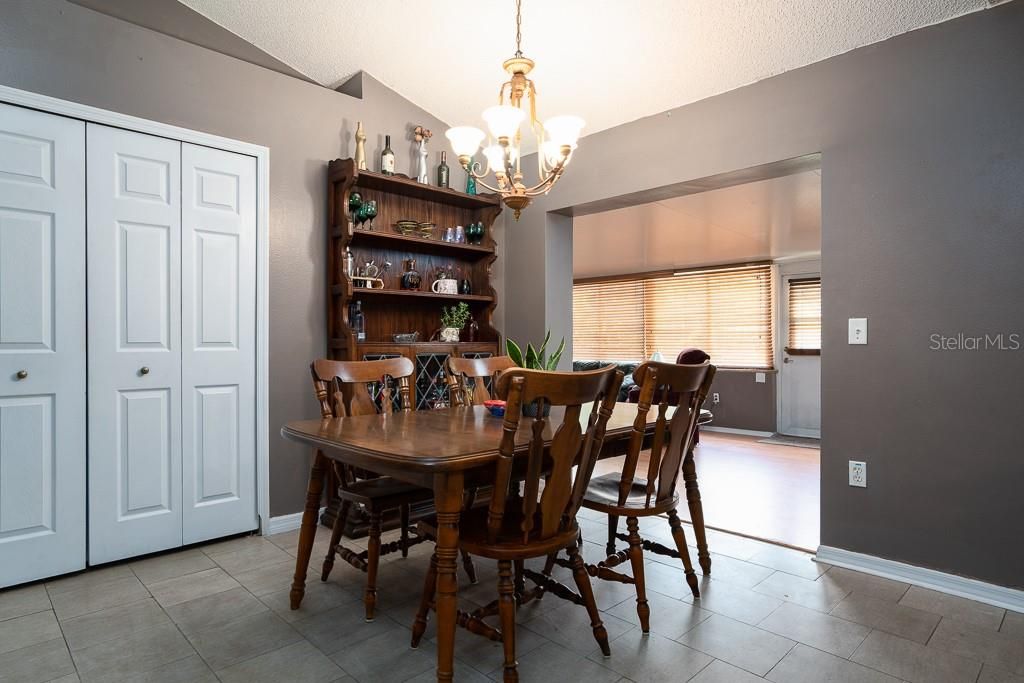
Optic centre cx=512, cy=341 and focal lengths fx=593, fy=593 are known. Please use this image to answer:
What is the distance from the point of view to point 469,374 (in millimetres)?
3070

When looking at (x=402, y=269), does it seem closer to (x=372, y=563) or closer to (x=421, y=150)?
(x=421, y=150)

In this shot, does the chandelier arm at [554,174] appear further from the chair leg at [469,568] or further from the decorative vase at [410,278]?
the chair leg at [469,568]

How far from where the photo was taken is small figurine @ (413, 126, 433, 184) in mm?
3703

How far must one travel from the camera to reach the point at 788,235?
586 centimetres

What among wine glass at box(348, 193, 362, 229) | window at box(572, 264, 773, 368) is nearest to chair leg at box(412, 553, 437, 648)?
wine glass at box(348, 193, 362, 229)

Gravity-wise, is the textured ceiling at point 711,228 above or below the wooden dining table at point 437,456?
above

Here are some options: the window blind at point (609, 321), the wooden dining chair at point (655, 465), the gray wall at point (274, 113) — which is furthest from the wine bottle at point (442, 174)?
the window blind at point (609, 321)

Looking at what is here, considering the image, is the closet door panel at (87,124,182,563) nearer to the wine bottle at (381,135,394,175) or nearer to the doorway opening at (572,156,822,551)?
the wine bottle at (381,135,394,175)

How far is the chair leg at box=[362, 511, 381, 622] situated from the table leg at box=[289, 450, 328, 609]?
21 cm

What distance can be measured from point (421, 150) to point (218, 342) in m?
1.67

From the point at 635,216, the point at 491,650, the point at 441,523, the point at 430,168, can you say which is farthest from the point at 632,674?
the point at 635,216

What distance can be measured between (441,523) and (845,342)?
214cm

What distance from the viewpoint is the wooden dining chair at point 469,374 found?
2971mm

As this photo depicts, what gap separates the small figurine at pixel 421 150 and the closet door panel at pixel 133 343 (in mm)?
1344
